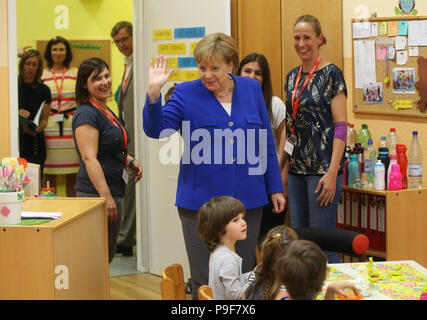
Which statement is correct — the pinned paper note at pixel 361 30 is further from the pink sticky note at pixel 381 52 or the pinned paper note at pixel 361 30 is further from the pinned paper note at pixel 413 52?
the pinned paper note at pixel 413 52

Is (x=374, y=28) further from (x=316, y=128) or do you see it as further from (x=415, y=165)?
(x=316, y=128)

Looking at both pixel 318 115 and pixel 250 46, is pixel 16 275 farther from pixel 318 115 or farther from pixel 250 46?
pixel 250 46

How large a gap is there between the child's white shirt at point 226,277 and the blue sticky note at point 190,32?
2.35 meters

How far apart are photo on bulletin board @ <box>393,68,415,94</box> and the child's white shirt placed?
2259 millimetres

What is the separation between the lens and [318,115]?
3.77 m

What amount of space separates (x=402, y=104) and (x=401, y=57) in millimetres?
307

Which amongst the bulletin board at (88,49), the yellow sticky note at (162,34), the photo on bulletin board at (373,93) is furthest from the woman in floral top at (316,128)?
the bulletin board at (88,49)

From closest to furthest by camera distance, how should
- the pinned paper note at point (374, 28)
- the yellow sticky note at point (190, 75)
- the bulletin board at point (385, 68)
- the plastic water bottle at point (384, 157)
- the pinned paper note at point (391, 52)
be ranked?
the plastic water bottle at point (384, 157), the bulletin board at point (385, 68), the pinned paper note at point (391, 52), the pinned paper note at point (374, 28), the yellow sticky note at point (190, 75)

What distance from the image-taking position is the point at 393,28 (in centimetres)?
436

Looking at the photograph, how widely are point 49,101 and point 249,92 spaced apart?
3.13m

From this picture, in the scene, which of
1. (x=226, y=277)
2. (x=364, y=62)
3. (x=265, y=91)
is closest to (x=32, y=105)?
(x=265, y=91)

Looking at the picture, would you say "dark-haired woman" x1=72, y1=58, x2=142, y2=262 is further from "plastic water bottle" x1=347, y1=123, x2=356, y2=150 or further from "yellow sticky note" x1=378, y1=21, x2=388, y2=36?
"yellow sticky note" x1=378, y1=21, x2=388, y2=36

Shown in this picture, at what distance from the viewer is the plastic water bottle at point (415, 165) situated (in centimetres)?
412
